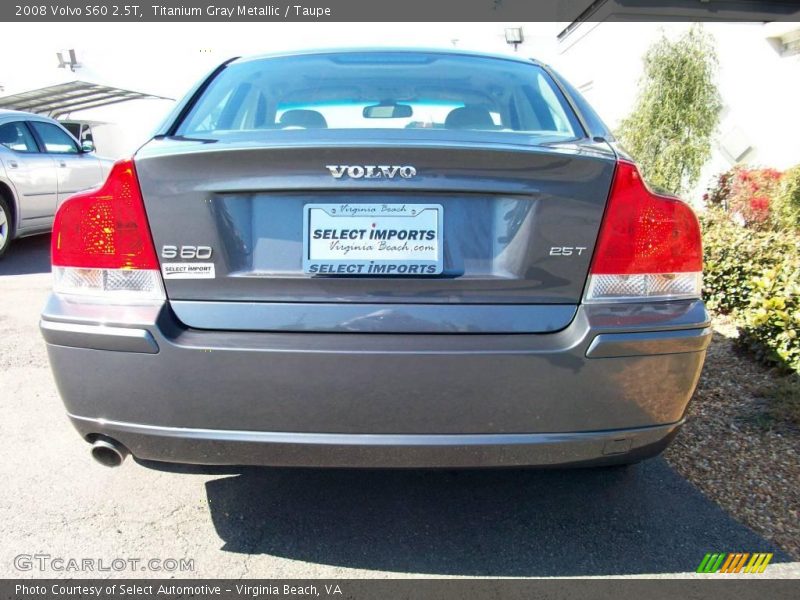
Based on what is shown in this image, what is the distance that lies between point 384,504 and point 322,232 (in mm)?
1206

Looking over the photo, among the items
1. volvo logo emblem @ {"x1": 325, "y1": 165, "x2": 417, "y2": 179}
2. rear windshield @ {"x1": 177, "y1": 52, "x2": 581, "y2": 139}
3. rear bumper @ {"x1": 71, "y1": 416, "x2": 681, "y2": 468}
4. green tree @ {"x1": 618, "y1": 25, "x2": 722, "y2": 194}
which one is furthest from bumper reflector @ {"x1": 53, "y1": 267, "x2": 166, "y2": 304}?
green tree @ {"x1": 618, "y1": 25, "x2": 722, "y2": 194}

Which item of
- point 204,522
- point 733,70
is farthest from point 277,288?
point 733,70

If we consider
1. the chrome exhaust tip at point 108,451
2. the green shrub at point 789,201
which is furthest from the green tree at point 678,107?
the chrome exhaust tip at point 108,451

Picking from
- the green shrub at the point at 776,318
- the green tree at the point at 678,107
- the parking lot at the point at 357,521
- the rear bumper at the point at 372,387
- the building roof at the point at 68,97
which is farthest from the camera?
the building roof at the point at 68,97

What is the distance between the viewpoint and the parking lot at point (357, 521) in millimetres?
2059

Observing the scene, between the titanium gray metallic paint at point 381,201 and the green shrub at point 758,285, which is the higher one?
the titanium gray metallic paint at point 381,201

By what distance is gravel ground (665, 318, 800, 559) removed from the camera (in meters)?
2.37

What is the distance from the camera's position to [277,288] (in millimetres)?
1742

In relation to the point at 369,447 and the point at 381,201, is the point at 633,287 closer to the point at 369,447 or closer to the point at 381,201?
the point at 381,201

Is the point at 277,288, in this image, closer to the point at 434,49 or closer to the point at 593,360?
the point at 593,360

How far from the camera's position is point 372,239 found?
5.68ft

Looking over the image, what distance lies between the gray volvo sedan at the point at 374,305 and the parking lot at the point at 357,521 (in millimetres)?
363

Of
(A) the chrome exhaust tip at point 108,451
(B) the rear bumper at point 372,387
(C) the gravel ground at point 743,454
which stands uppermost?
(B) the rear bumper at point 372,387
